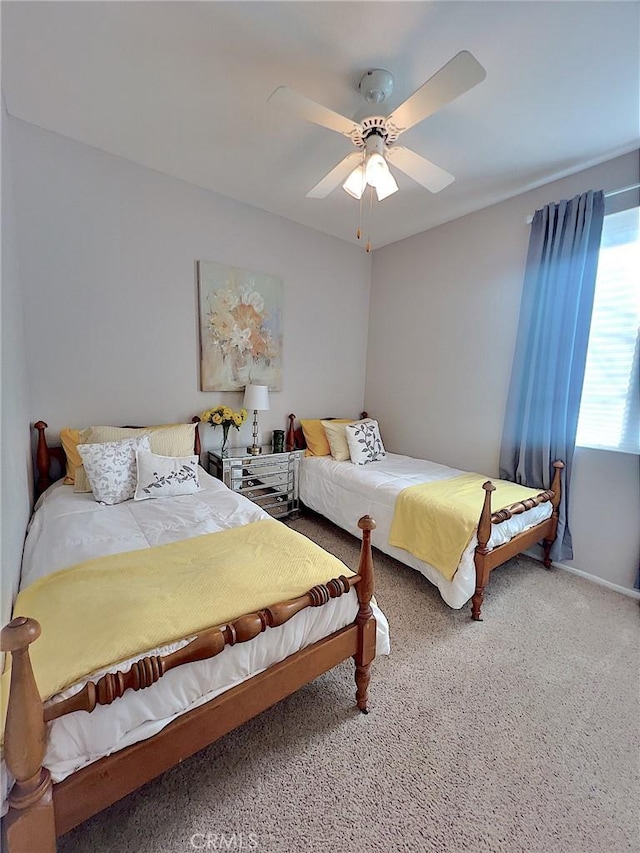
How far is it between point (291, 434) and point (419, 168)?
2365 mm

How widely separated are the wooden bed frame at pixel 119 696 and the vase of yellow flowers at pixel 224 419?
1.89m

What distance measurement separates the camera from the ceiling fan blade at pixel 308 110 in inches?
56.4

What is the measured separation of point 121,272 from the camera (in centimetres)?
252

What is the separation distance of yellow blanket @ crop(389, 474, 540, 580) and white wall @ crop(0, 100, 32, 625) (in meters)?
2.01

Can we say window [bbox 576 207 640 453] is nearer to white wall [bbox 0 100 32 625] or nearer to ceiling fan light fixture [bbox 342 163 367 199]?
ceiling fan light fixture [bbox 342 163 367 199]

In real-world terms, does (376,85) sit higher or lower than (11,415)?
higher

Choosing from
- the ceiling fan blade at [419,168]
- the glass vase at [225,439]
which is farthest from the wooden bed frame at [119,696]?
the glass vase at [225,439]

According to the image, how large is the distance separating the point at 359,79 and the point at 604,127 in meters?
1.45

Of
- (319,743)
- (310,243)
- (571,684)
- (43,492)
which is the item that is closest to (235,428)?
(43,492)

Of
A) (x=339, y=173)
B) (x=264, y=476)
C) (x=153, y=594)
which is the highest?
(x=339, y=173)

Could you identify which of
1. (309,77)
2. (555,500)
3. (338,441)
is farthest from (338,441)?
(309,77)

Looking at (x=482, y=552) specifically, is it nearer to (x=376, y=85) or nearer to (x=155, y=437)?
(x=155, y=437)

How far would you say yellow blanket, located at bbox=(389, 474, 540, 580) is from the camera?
2.05 metres

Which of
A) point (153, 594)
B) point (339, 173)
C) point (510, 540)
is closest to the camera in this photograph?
point (153, 594)
